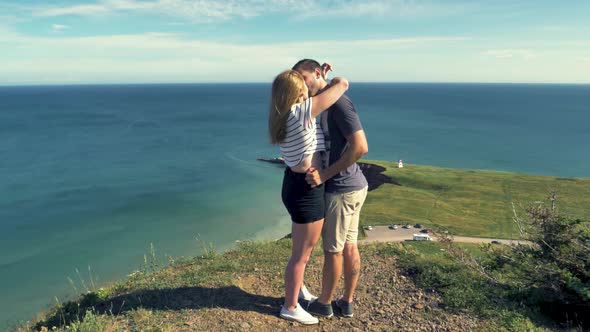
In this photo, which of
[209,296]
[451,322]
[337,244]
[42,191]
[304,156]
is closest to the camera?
[304,156]

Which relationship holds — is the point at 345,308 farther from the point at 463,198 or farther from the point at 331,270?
the point at 463,198

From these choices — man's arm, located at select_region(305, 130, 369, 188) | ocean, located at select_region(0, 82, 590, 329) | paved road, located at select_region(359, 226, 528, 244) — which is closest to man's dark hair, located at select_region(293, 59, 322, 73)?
man's arm, located at select_region(305, 130, 369, 188)

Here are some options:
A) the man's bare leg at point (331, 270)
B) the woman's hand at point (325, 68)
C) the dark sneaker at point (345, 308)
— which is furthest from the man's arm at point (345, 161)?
the dark sneaker at point (345, 308)

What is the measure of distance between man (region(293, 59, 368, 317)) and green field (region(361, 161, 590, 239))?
28.1 meters

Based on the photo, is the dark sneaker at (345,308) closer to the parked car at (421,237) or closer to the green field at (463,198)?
the parked car at (421,237)

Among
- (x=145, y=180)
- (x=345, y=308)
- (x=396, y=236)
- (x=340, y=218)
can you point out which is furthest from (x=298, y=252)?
(x=145, y=180)

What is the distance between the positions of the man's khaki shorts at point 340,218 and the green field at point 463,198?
28.2 meters

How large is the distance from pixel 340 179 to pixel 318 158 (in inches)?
11.9

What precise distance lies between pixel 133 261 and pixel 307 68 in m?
23.8

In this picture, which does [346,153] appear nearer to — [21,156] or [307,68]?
[307,68]

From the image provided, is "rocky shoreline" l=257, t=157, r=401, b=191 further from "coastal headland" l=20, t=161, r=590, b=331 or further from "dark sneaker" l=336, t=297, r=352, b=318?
"dark sneaker" l=336, t=297, r=352, b=318

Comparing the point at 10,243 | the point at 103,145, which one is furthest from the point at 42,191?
the point at 103,145

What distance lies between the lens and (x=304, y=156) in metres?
3.49

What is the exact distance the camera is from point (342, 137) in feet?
12.0
